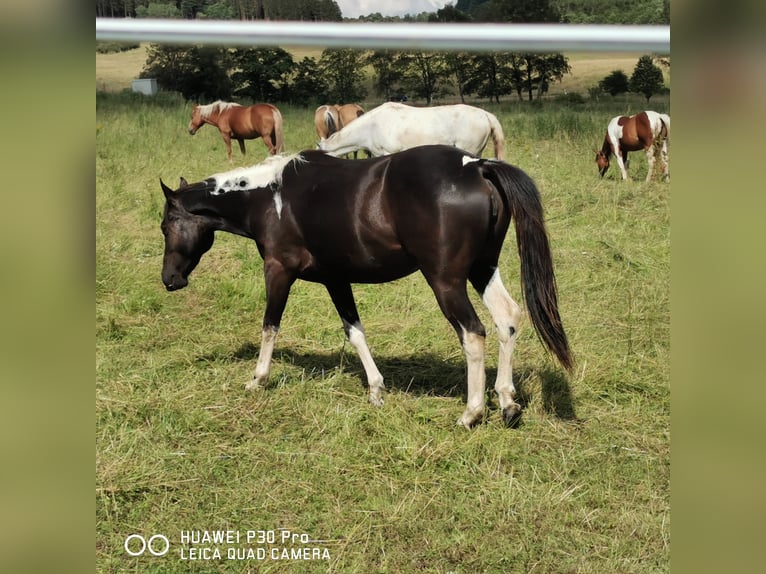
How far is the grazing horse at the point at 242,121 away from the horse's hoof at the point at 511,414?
9599mm

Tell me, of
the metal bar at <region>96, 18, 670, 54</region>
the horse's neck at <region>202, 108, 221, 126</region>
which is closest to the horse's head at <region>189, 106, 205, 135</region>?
the horse's neck at <region>202, 108, 221, 126</region>

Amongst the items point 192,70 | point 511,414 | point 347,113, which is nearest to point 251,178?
point 511,414

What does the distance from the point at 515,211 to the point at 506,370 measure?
0.91m

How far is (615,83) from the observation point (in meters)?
14.0

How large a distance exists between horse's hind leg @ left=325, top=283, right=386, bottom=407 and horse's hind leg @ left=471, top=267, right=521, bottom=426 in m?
0.79

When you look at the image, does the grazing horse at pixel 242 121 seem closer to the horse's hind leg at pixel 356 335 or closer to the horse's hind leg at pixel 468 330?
the horse's hind leg at pixel 356 335

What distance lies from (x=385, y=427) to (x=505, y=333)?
86 centimetres

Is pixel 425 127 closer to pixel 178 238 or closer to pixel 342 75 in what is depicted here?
pixel 178 238

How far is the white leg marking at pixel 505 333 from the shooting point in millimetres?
3857

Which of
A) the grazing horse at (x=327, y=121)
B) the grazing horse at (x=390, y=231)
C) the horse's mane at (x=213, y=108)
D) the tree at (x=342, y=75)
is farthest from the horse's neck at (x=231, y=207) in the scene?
the tree at (x=342, y=75)

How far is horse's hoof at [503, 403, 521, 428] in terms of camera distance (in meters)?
3.83

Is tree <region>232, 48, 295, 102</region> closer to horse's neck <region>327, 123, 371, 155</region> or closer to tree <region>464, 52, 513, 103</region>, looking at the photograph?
tree <region>464, 52, 513, 103</region>
